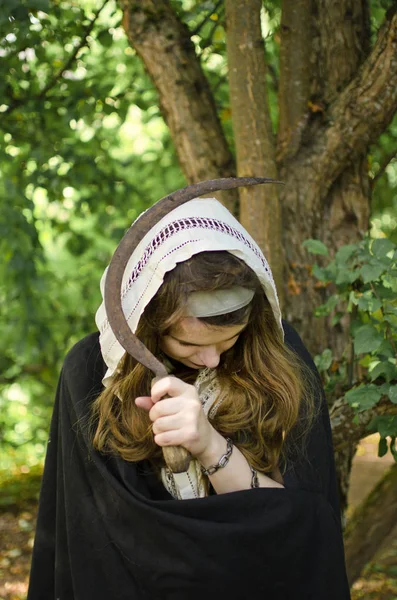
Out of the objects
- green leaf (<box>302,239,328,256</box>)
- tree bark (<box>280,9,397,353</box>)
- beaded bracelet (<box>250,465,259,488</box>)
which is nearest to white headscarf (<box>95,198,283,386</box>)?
beaded bracelet (<box>250,465,259,488</box>)

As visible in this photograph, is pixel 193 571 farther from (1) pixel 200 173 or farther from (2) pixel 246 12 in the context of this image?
(2) pixel 246 12

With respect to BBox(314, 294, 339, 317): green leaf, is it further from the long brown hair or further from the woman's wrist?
the woman's wrist

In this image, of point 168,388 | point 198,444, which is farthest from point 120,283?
point 198,444

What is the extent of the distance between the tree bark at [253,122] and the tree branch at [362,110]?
23 cm

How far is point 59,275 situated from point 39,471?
4.52ft

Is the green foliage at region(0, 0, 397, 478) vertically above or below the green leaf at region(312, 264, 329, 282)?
above

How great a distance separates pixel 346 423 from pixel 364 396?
0.28m

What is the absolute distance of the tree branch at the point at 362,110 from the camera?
2.50 metres

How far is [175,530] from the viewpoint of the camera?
1.77 metres

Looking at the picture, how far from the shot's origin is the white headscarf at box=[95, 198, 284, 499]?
1.71 meters

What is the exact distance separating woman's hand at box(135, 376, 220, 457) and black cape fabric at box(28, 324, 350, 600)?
245 millimetres

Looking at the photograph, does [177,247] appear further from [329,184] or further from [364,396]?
[329,184]

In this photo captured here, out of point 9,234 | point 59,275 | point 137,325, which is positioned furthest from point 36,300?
point 137,325

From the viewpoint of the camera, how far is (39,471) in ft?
16.2
